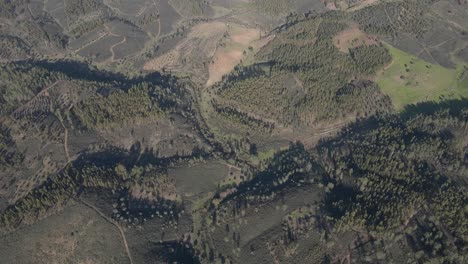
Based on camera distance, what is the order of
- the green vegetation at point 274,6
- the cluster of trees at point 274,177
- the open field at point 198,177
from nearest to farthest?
1. the cluster of trees at point 274,177
2. the open field at point 198,177
3. the green vegetation at point 274,6

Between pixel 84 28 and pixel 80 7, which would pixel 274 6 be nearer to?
pixel 84 28

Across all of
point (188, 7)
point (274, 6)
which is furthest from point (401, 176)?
point (188, 7)

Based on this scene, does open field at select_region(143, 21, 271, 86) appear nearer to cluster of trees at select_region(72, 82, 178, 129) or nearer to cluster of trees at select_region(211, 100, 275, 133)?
cluster of trees at select_region(211, 100, 275, 133)

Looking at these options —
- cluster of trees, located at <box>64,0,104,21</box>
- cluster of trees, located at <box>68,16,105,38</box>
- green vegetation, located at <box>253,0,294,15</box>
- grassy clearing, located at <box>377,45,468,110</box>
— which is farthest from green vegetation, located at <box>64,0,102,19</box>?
grassy clearing, located at <box>377,45,468,110</box>

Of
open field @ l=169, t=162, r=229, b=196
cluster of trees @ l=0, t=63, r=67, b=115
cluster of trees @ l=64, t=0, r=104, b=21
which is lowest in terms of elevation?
open field @ l=169, t=162, r=229, b=196

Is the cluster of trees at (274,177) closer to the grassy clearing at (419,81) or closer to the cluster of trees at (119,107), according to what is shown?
the cluster of trees at (119,107)

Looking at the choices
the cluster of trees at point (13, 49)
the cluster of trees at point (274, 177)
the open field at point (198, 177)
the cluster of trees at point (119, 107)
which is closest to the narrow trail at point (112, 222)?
the open field at point (198, 177)

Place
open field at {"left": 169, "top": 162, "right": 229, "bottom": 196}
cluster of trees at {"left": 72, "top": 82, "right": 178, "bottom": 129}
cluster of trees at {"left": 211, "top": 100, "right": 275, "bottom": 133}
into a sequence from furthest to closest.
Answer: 1. cluster of trees at {"left": 211, "top": 100, "right": 275, "bottom": 133}
2. cluster of trees at {"left": 72, "top": 82, "right": 178, "bottom": 129}
3. open field at {"left": 169, "top": 162, "right": 229, "bottom": 196}

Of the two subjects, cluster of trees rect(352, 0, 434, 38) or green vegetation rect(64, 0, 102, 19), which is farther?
green vegetation rect(64, 0, 102, 19)

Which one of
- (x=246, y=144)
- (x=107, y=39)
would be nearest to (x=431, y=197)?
(x=246, y=144)
